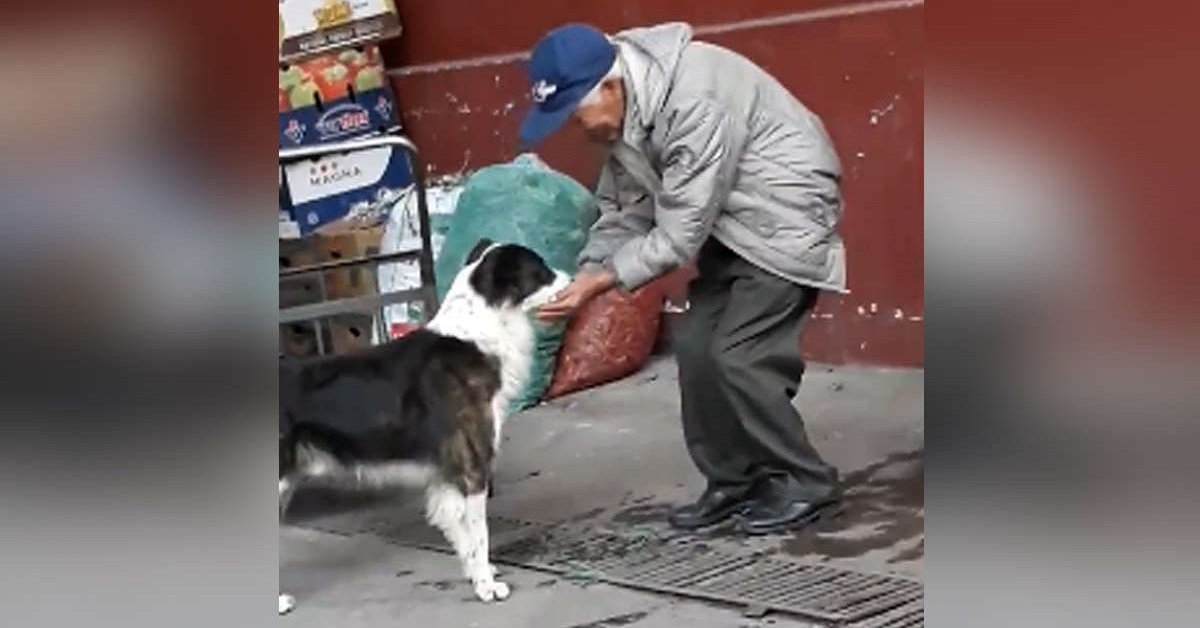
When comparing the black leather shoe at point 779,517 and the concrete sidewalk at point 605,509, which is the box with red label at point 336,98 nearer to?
the concrete sidewalk at point 605,509

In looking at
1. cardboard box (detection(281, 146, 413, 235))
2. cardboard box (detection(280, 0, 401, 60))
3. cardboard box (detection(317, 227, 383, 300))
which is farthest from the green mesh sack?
cardboard box (detection(280, 0, 401, 60))

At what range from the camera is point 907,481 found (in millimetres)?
5301

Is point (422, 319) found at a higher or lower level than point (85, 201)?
lower

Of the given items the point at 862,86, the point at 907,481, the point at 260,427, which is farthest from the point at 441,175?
the point at 260,427

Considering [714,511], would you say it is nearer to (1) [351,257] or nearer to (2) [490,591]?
(2) [490,591]

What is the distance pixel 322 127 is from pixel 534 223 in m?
1.75

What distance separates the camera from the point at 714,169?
4.45 metres

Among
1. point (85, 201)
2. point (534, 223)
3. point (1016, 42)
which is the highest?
point (1016, 42)

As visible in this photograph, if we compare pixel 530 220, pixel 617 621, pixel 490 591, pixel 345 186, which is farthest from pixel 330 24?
pixel 617 621

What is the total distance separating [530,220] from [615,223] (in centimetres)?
201

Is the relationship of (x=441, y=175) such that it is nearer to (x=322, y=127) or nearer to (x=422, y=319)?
(x=322, y=127)

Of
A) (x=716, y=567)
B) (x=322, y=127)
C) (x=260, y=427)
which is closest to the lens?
(x=260, y=427)

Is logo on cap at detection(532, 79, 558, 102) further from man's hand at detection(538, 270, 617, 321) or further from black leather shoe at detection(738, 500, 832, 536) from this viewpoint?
black leather shoe at detection(738, 500, 832, 536)

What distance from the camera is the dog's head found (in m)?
4.70
